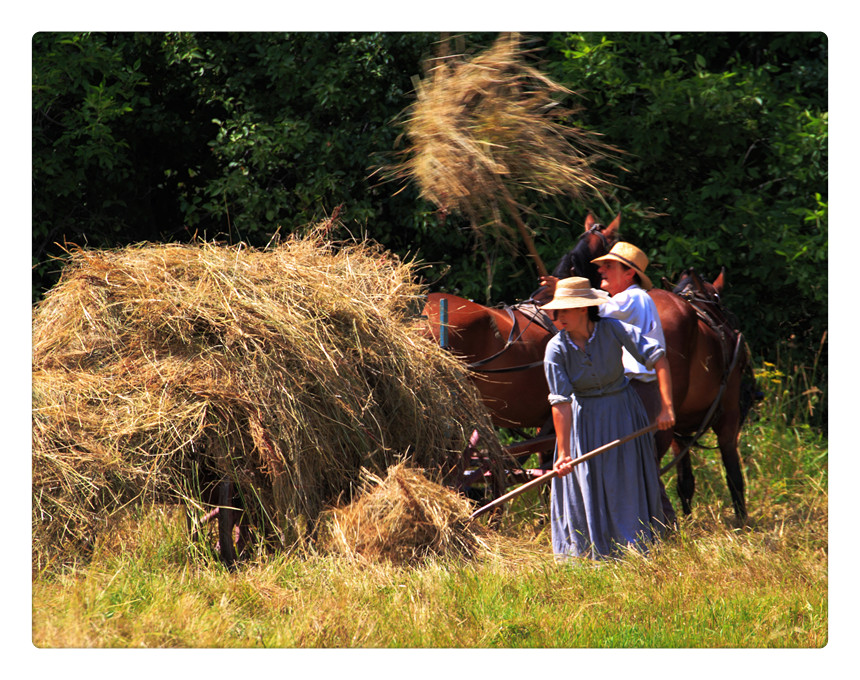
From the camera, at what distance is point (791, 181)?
700 centimetres

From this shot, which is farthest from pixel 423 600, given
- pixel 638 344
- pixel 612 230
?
pixel 612 230

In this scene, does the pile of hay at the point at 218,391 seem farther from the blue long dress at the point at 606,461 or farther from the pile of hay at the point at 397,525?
the blue long dress at the point at 606,461

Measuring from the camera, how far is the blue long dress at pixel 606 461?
4176 mm

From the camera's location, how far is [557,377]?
4094mm

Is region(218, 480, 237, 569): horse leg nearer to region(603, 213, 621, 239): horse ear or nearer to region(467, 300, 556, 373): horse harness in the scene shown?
region(467, 300, 556, 373): horse harness

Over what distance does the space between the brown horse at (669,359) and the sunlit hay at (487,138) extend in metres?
0.65

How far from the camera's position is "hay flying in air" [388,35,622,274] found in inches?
164

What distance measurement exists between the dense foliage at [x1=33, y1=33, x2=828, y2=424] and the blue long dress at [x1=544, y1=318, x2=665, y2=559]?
1.57 m

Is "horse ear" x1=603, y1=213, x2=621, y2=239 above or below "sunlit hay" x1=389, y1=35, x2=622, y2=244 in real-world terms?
below

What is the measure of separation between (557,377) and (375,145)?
2.91m

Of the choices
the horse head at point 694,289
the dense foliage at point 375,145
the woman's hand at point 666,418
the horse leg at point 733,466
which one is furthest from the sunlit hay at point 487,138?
the horse leg at point 733,466

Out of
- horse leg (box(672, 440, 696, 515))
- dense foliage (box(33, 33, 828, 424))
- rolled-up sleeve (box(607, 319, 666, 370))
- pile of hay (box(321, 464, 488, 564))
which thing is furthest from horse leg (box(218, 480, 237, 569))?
horse leg (box(672, 440, 696, 515))

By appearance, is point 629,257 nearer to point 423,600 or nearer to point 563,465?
point 563,465

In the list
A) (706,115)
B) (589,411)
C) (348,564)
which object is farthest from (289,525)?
(706,115)
